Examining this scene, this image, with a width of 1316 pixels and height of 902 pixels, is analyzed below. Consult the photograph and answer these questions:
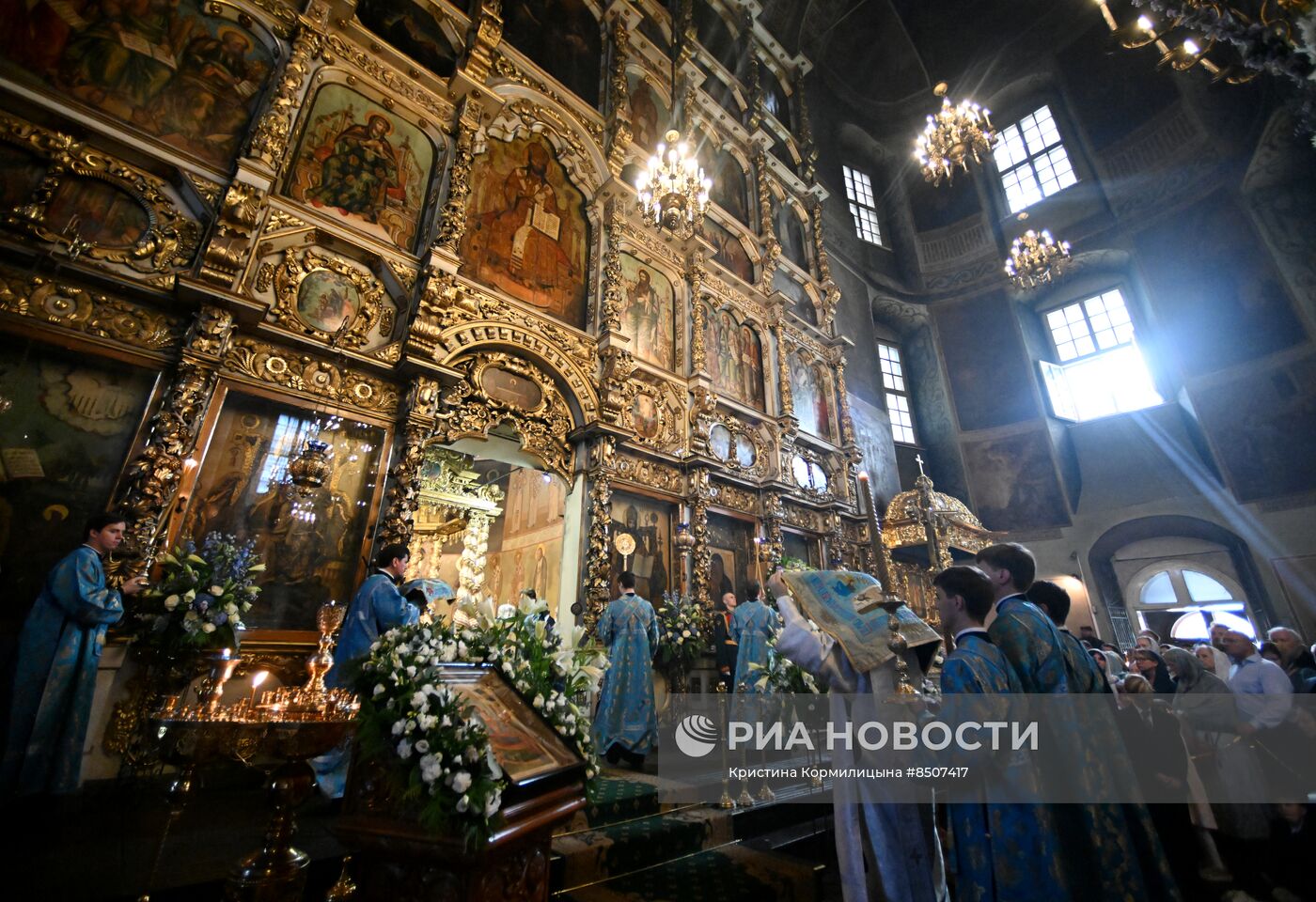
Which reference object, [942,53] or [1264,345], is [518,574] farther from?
[942,53]

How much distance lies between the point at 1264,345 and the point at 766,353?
442 inches

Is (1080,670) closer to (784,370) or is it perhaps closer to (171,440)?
(171,440)

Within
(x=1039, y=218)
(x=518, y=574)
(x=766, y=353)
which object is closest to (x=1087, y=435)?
(x=1039, y=218)

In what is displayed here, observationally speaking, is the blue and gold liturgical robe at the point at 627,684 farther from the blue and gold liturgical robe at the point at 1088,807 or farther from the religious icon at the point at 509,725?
the blue and gold liturgical robe at the point at 1088,807

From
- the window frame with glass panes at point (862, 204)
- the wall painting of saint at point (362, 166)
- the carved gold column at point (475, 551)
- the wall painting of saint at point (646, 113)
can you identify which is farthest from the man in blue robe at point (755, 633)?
the window frame with glass panes at point (862, 204)

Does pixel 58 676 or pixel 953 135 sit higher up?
pixel 953 135

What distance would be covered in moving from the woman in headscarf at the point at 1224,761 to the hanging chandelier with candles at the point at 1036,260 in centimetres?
1253

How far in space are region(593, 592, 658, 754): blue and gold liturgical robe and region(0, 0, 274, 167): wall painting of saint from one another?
266 inches

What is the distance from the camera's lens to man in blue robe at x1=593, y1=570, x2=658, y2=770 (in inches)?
229

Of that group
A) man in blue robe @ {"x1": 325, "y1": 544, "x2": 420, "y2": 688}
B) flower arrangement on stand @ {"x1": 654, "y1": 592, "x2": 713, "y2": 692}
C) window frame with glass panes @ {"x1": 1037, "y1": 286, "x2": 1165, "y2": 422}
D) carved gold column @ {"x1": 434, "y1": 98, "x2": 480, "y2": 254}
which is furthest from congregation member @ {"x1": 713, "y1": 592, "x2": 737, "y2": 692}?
window frame with glass panes @ {"x1": 1037, "y1": 286, "x2": 1165, "y2": 422}

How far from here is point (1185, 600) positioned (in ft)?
42.4

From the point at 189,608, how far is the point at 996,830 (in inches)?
214

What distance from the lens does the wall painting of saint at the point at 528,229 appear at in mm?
7828

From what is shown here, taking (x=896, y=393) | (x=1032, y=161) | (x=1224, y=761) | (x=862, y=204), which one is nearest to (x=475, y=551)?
(x=1224, y=761)
